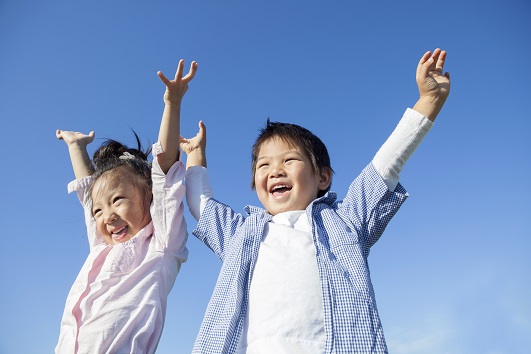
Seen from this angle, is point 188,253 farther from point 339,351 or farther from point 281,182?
point 339,351

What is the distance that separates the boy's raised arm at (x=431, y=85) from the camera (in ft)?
10.1

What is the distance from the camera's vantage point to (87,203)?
3984 millimetres

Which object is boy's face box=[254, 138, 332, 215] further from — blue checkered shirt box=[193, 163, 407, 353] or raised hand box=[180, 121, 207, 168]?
raised hand box=[180, 121, 207, 168]

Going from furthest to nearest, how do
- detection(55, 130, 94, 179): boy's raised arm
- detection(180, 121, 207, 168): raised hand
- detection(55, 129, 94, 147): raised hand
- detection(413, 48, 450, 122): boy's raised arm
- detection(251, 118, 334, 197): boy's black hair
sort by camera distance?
1. detection(55, 129, 94, 147): raised hand
2. detection(55, 130, 94, 179): boy's raised arm
3. detection(180, 121, 207, 168): raised hand
4. detection(251, 118, 334, 197): boy's black hair
5. detection(413, 48, 450, 122): boy's raised arm

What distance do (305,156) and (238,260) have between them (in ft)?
2.85

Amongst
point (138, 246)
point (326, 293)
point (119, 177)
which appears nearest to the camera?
point (326, 293)

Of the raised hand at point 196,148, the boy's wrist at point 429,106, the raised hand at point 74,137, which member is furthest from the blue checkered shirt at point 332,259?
the raised hand at point 74,137

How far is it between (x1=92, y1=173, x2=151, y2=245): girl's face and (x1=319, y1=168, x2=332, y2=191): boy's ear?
4.28 feet

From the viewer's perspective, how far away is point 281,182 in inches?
125

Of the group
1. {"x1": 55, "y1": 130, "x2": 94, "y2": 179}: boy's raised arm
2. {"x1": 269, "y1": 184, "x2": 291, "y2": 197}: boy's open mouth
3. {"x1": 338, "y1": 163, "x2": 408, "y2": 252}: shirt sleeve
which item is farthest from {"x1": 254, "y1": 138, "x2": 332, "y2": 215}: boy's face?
{"x1": 55, "y1": 130, "x2": 94, "y2": 179}: boy's raised arm

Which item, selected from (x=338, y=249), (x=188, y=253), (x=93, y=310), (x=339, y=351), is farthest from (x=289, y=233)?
(x=93, y=310)

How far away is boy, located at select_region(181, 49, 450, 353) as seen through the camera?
2.53 meters

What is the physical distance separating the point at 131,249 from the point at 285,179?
3.89 ft

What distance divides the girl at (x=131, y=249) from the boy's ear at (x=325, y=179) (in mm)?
965
